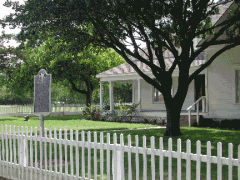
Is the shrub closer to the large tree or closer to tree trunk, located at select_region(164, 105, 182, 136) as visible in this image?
the large tree

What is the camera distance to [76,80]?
118ft

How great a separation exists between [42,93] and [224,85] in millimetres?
13026

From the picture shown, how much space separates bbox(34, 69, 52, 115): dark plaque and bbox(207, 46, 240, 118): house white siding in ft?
42.0

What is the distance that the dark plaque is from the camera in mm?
8633

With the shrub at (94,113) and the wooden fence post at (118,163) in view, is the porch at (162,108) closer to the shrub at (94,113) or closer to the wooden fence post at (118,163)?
the shrub at (94,113)

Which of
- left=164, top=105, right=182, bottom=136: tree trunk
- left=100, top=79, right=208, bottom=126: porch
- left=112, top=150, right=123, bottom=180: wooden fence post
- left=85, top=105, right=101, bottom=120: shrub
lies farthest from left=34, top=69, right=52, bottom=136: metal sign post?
left=85, top=105, right=101, bottom=120: shrub

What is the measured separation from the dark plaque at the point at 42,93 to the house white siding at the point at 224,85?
1280 cm

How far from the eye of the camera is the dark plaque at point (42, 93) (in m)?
8.63

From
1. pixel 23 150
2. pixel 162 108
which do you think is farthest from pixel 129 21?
pixel 162 108

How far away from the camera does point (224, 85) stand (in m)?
18.9

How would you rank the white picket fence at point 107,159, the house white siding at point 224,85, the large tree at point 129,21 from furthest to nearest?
the house white siding at point 224,85 → the large tree at point 129,21 → the white picket fence at point 107,159

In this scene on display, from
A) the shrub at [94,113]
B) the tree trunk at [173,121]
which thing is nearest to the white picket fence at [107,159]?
the tree trunk at [173,121]

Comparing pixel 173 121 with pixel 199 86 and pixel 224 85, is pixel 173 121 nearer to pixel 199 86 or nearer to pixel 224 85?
pixel 224 85

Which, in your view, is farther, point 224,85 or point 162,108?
point 162,108
